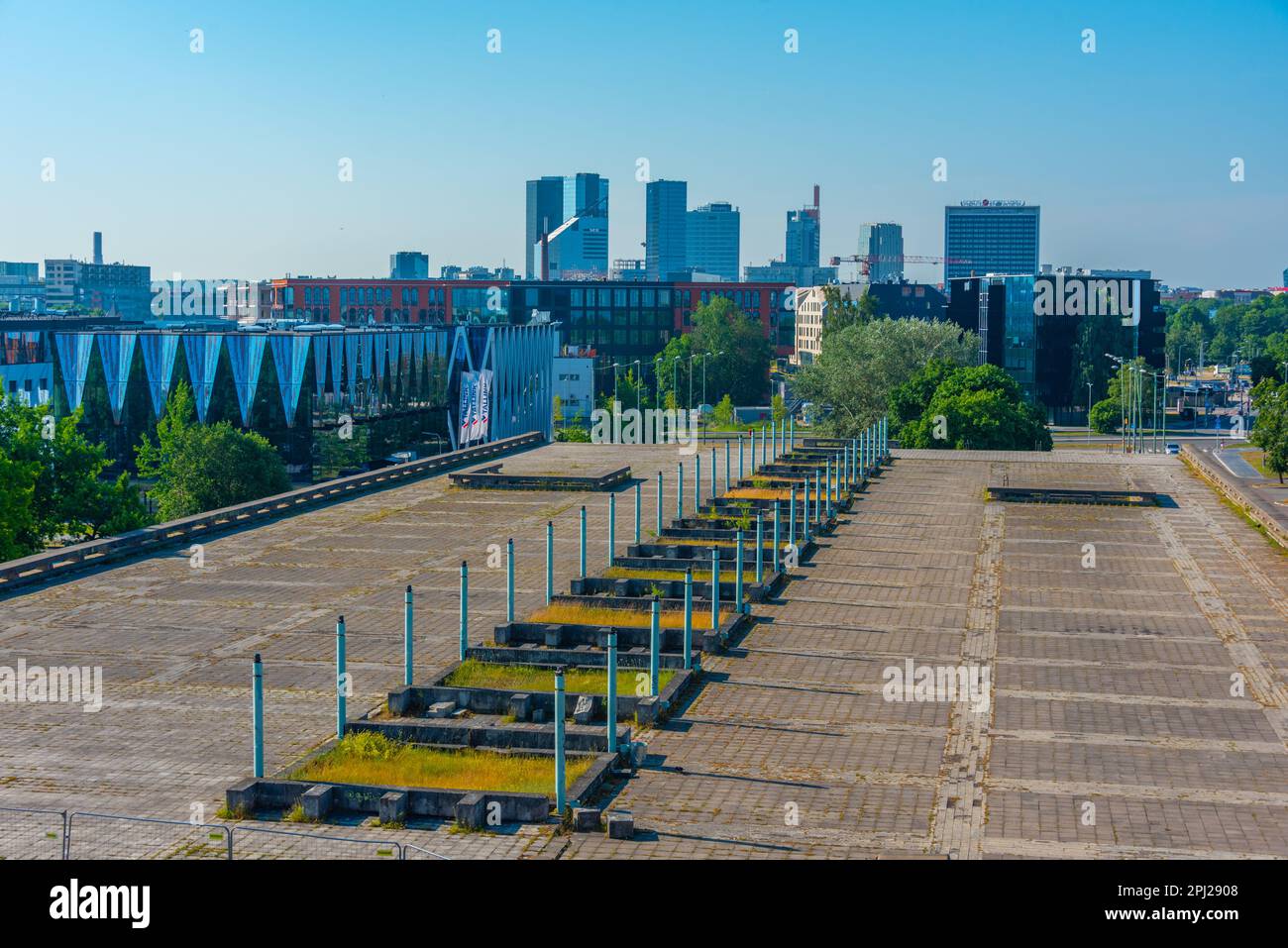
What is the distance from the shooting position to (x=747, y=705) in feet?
77.5

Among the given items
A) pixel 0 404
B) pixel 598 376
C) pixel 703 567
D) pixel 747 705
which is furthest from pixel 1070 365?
pixel 747 705

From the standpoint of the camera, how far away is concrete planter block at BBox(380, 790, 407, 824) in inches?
695

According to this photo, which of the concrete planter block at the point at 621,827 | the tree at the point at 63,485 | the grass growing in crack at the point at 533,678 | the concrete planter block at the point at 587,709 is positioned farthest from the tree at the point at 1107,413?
the concrete planter block at the point at 621,827

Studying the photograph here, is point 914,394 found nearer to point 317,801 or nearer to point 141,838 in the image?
point 317,801

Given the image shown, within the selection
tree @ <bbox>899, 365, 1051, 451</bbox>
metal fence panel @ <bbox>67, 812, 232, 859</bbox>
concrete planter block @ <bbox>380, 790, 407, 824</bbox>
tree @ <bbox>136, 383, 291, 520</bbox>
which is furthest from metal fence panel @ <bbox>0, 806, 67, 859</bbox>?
tree @ <bbox>899, 365, 1051, 451</bbox>

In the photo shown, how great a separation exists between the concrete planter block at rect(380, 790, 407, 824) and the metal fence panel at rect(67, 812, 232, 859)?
5.78 feet

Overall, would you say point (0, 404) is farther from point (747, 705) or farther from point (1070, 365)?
point (1070, 365)

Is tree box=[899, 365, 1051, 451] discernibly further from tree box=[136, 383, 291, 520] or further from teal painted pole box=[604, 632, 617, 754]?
teal painted pole box=[604, 632, 617, 754]

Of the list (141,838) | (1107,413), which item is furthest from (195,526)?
(1107,413)

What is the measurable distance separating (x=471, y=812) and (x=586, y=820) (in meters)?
1.30

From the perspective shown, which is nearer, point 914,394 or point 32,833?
point 32,833

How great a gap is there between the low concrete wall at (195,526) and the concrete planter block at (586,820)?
19.9m

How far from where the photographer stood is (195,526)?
41594mm

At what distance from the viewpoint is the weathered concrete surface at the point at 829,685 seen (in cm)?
1811
